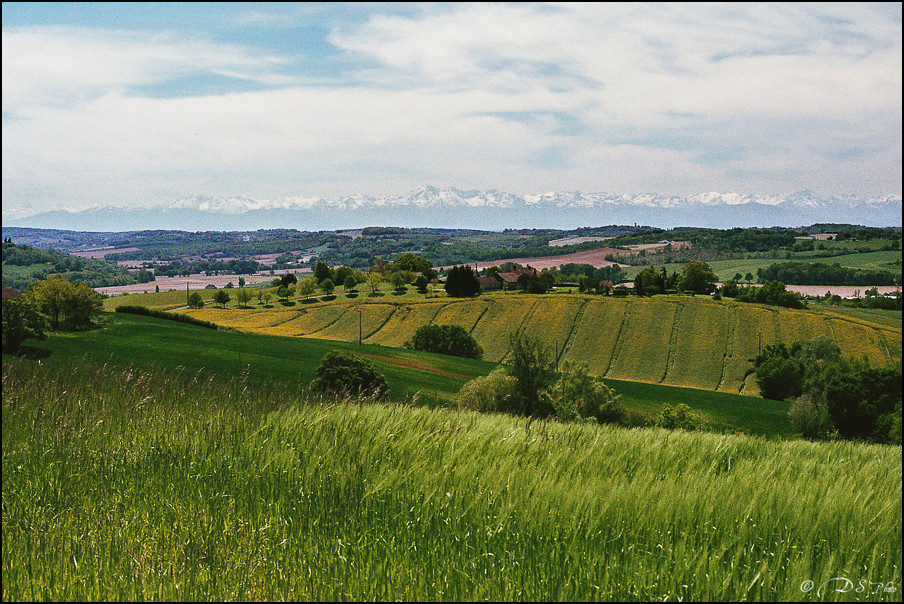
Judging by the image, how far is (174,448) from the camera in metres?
6.32

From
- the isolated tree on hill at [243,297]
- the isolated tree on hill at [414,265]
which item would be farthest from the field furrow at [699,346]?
the isolated tree on hill at [243,297]

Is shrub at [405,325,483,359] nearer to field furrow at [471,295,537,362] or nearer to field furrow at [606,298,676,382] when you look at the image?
field furrow at [471,295,537,362]

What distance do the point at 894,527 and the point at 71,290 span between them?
243ft

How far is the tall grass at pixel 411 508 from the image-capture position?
3.80 meters

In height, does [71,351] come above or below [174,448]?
below

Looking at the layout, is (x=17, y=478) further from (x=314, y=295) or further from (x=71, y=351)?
(x=314, y=295)

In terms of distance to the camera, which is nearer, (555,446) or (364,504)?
(364,504)

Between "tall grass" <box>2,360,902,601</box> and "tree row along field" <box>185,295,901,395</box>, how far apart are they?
9529 centimetres

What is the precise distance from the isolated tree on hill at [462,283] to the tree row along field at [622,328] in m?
5.68

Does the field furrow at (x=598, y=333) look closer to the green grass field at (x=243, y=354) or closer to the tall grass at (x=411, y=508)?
the green grass field at (x=243, y=354)

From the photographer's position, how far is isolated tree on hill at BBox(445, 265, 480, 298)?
483ft

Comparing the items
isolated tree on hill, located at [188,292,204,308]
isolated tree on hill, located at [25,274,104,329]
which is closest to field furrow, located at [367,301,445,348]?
isolated tree on hill, located at [25,274,104,329]

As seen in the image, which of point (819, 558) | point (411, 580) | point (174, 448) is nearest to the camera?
point (411, 580)

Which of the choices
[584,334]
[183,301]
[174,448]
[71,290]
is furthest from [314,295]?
[174,448]
